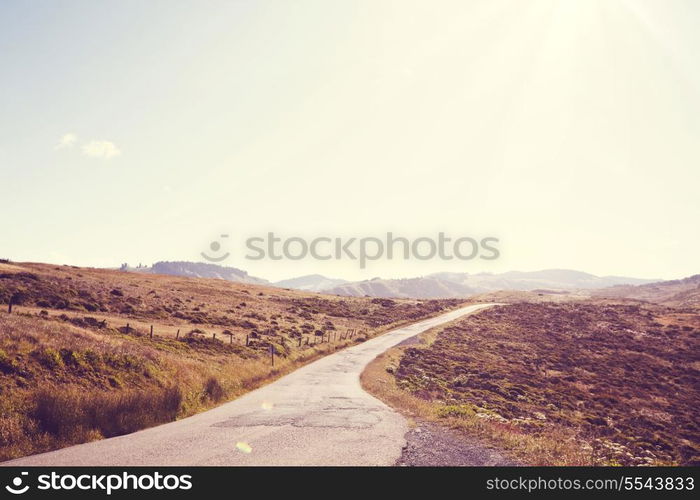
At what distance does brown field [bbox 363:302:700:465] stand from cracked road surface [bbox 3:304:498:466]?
2.90 meters

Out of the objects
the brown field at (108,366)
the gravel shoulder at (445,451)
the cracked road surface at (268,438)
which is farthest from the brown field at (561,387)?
the brown field at (108,366)

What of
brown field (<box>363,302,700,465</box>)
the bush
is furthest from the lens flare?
the bush

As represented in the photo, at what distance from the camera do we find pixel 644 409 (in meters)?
30.1

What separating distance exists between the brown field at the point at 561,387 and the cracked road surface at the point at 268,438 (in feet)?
9.51

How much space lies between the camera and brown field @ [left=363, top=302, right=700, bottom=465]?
17.1 m

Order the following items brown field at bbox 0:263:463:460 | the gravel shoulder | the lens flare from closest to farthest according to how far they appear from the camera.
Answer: the gravel shoulder < the lens flare < brown field at bbox 0:263:463:460

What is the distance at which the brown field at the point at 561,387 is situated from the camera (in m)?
17.1

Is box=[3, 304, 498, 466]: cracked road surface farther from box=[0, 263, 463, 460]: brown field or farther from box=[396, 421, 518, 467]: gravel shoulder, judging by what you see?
box=[0, 263, 463, 460]: brown field

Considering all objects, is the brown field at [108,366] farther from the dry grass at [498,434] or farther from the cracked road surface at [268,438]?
the dry grass at [498,434]

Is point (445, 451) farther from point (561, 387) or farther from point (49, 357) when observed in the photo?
point (561, 387)
